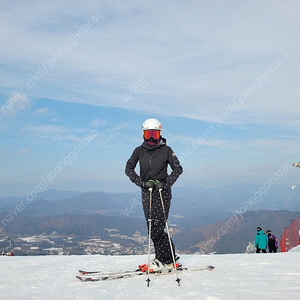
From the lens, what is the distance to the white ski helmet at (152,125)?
232 inches

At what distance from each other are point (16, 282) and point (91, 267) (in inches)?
72.5

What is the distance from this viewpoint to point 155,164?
5902mm

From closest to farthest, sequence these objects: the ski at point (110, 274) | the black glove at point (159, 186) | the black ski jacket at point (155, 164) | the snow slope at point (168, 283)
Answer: the snow slope at point (168, 283) < the ski at point (110, 274) < the black glove at point (159, 186) < the black ski jacket at point (155, 164)

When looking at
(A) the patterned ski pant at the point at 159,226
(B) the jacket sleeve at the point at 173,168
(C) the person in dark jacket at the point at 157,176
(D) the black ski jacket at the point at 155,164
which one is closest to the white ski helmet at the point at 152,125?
(C) the person in dark jacket at the point at 157,176

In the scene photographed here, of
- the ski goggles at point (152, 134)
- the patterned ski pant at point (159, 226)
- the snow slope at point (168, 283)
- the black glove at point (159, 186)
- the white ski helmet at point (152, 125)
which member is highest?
the white ski helmet at point (152, 125)

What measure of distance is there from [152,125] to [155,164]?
769 millimetres

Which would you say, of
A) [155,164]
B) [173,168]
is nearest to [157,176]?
[155,164]

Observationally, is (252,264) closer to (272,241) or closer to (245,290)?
(245,290)

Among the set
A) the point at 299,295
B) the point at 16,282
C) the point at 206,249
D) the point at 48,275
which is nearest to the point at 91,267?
the point at 48,275

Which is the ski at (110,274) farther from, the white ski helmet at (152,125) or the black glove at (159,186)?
the white ski helmet at (152,125)

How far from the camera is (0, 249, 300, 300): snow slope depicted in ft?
14.4

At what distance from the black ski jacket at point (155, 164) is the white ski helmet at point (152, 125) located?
0.31 m

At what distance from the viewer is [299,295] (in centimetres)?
421

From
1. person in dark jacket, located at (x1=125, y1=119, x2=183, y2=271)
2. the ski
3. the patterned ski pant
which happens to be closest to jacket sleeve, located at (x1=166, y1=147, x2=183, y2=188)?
person in dark jacket, located at (x1=125, y1=119, x2=183, y2=271)
